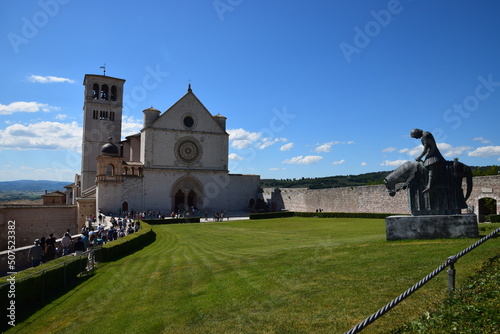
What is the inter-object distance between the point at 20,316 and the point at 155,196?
37.5 meters

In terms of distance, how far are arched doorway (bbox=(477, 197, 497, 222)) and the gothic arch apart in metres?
33.4

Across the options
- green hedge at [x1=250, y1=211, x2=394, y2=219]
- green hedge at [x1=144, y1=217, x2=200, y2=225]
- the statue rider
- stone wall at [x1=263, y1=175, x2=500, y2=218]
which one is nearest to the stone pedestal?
the statue rider

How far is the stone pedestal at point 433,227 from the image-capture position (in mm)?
10000

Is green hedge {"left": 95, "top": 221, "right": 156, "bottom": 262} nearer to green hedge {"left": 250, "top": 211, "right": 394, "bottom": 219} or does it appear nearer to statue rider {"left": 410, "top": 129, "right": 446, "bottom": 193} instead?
statue rider {"left": 410, "top": 129, "right": 446, "bottom": 193}

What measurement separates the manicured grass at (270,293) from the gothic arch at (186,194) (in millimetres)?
36691

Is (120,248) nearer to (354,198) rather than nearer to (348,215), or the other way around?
(348,215)

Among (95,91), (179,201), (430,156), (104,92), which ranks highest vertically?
(104,92)

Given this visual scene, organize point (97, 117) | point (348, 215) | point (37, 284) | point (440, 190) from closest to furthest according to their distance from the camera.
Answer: point (37, 284) < point (440, 190) < point (348, 215) < point (97, 117)

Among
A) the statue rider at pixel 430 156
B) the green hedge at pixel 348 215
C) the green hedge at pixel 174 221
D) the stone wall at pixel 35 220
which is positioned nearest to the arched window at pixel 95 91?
the stone wall at pixel 35 220

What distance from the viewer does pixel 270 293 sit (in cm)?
701

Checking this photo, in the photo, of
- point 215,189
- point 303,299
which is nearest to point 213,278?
point 303,299

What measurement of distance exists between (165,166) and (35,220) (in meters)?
16.2

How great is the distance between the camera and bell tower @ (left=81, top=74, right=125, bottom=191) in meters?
57.0

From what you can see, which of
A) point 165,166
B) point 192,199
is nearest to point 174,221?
point 165,166
